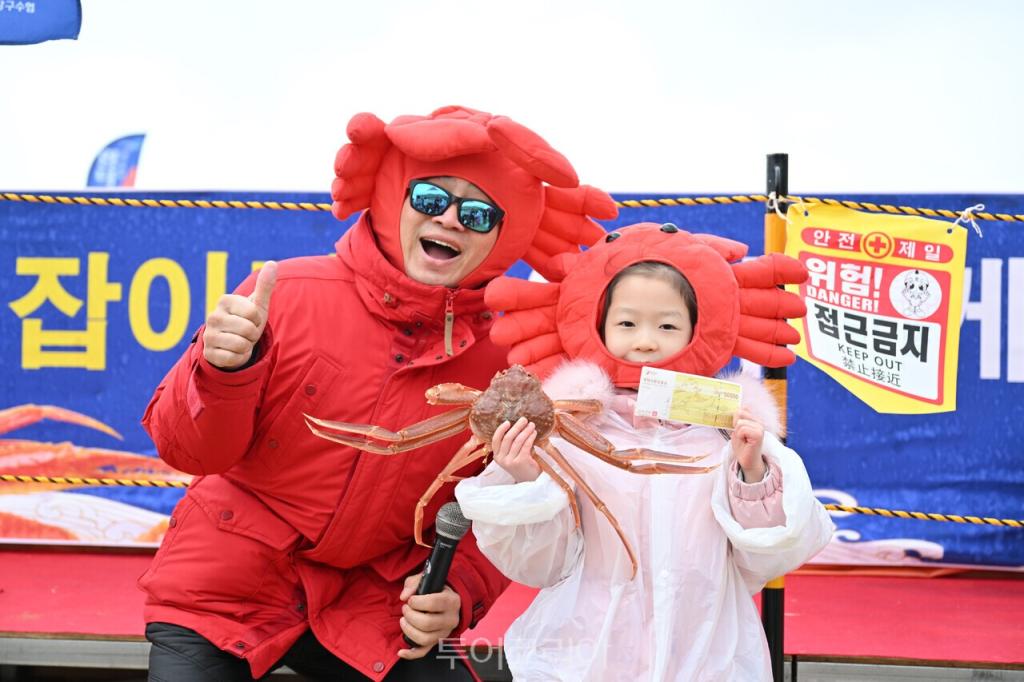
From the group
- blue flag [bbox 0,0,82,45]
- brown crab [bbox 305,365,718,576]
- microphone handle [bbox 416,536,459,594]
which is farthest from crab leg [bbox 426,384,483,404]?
blue flag [bbox 0,0,82,45]

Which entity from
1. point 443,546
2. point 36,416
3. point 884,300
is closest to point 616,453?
point 443,546

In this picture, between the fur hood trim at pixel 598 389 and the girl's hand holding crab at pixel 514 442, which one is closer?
the girl's hand holding crab at pixel 514 442

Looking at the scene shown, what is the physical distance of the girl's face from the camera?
1.84 metres

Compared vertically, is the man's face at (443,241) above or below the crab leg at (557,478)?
above

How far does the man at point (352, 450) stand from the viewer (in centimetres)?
202

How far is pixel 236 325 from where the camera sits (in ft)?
5.90

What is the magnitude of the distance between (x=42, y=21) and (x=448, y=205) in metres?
2.30

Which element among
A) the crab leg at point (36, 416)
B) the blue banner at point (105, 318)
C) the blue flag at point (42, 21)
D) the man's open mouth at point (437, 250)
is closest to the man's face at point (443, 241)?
the man's open mouth at point (437, 250)

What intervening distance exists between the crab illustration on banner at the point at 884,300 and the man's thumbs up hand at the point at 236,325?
1.62 metres

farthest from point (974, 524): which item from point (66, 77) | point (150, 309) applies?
point (66, 77)

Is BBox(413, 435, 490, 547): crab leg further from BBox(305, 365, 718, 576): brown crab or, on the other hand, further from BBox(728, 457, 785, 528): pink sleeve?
BBox(728, 457, 785, 528): pink sleeve

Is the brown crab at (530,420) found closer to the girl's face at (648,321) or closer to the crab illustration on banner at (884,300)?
the girl's face at (648,321)

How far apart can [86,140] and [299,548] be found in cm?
227

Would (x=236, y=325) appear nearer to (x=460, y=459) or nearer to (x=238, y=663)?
(x=460, y=459)
